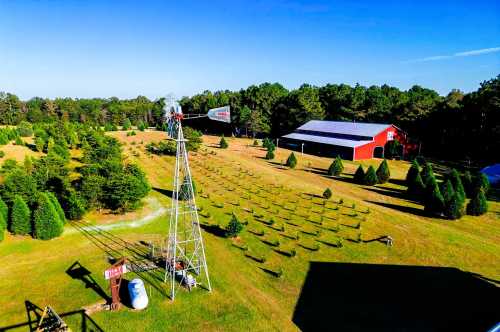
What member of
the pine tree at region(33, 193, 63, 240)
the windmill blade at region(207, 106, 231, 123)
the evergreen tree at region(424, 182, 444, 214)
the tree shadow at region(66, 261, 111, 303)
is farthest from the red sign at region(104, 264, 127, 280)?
the evergreen tree at region(424, 182, 444, 214)

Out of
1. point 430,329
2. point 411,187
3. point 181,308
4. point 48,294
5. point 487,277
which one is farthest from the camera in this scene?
point 411,187

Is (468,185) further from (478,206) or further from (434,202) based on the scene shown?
(434,202)

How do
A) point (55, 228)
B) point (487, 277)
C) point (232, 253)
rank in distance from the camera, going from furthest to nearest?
point (55, 228)
point (232, 253)
point (487, 277)

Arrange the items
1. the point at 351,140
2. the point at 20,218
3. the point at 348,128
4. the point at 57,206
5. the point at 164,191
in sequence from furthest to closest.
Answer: the point at 348,128
the point at 351,140
the point at 164,191
the point at 57,206
the point at 20,218

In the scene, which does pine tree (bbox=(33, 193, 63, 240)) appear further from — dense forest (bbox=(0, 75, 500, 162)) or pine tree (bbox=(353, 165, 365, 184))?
dense forest (bbox=(0, 75, 500, 162))

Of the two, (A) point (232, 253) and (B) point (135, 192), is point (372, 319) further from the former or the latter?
(B) point (135, 192)

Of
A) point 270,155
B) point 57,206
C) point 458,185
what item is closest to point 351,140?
point 270,155

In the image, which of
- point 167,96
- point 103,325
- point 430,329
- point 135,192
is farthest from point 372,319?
point 135,192
